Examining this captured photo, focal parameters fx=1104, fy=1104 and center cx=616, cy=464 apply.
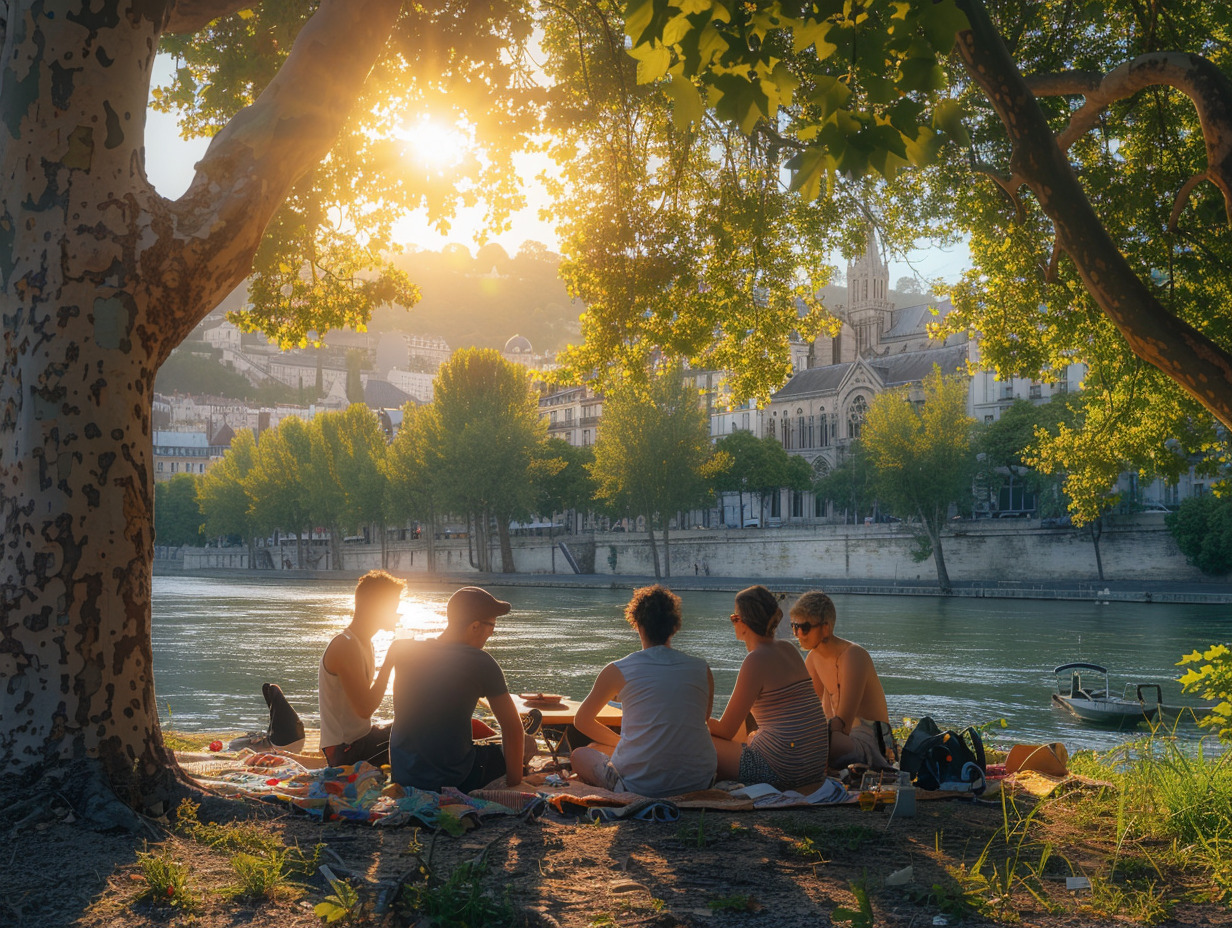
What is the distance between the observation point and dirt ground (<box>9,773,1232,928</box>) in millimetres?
3328

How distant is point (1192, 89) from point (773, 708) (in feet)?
12.5

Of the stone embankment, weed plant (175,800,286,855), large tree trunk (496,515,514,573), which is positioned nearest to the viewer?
weed plant (175,800,286,855)

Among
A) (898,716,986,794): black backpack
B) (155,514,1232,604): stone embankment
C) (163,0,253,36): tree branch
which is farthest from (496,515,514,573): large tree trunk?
(898,716,986,794): black backpack

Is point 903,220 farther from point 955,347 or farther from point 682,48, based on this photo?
point 955,347

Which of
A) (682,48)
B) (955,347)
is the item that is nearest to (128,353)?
(682,48)

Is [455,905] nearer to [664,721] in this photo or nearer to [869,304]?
[664,721]

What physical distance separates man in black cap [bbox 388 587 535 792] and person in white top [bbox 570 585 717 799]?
0.49 metres

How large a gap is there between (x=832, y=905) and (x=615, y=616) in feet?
101

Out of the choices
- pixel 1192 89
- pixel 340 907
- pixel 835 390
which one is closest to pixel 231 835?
pixel 340 907

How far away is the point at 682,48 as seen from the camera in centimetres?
358

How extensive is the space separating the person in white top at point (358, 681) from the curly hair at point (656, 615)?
53.6 inches

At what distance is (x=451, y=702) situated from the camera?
5043mm

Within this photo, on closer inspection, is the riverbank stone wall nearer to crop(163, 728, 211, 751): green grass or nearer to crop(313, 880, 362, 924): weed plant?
crop(163, 728, 211, 751): green grass

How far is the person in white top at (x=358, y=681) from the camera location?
583 cm
